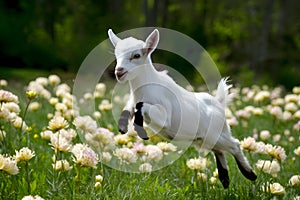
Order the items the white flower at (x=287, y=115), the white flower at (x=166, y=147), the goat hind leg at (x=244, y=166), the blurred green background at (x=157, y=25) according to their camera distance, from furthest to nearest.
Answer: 1. the blurred green background at (x=157, y=25)
2. the white flower at (x=287, y=115)
3. the white flower at (x=166, y=147)
4. the goat hind leg at (x=244, y=166)

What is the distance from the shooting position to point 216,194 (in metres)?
2.60

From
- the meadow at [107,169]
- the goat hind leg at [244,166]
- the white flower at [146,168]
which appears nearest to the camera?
the meadow at [107,169]

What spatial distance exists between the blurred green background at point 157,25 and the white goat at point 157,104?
24.8 ft

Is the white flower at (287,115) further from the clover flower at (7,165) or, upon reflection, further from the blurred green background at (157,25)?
the blurred green background at (157,25)

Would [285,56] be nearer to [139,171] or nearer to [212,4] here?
[212,4]

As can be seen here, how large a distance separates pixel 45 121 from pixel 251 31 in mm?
16719

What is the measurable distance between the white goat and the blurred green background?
755 centimetres

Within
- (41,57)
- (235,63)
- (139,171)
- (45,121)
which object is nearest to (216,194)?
(139,171)

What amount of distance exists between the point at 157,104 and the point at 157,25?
14.2 m

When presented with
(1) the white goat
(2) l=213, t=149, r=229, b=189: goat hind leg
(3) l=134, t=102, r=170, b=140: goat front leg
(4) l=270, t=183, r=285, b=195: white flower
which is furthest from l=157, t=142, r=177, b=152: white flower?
(3) l=134, t=102, r=170, b=140: goat front leg

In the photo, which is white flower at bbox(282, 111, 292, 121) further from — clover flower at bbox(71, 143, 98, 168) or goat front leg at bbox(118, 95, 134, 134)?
clover flower at bbox(71, 143, 98, 168)

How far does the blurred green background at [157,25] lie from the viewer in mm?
14438

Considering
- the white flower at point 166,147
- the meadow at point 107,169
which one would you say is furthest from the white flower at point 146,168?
the white flower at point 166,147

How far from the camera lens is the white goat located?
6.83 feet
